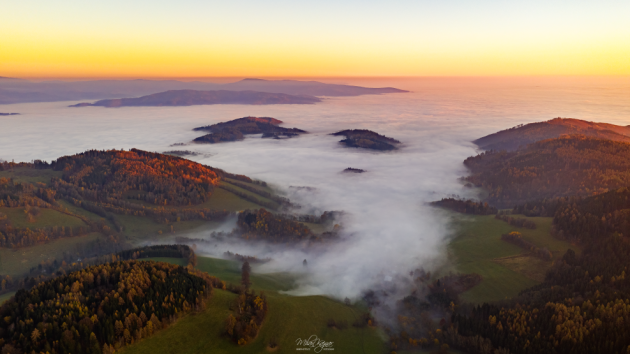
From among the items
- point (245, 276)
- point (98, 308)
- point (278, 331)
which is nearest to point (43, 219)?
point (245, 276)

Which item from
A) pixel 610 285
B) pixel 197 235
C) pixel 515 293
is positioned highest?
pixel 610 285

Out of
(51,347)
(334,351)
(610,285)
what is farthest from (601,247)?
(51,347)

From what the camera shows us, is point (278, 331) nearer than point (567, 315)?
Yes

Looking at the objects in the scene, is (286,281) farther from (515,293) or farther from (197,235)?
(197,235)

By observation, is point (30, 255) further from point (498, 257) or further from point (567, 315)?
point (567, 315)

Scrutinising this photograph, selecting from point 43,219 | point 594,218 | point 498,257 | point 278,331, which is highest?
point 594,218

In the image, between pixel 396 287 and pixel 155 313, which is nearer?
pixel 155 313

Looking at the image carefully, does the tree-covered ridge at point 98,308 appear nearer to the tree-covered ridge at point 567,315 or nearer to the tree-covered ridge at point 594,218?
the tree-covered ridge at point 567,315
